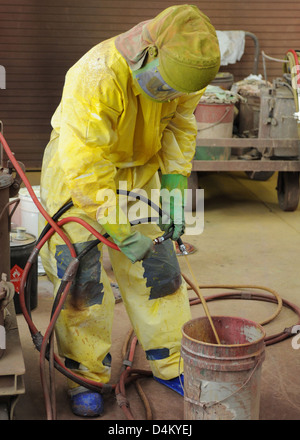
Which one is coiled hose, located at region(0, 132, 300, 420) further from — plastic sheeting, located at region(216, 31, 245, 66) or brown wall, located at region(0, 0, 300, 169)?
brown wall, located at region(0, 0, 300, 169)

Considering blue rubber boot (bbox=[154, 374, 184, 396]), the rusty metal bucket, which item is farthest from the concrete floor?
the rusty metal bucket

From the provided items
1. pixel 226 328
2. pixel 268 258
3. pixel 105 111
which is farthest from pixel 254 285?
pixel 105 111

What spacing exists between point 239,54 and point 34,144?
9.54 ft

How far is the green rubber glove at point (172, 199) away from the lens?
10.3ft

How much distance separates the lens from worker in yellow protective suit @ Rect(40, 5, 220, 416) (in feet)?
8.47

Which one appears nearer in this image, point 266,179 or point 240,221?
point 240,221

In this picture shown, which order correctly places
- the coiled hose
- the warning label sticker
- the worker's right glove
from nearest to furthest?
the worker's right glove
the coiled hose
the warning label sticker

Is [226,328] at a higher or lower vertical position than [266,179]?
higher

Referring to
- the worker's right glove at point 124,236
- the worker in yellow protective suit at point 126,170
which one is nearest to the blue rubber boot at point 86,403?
the worker in yellow protective suit at point 126,170

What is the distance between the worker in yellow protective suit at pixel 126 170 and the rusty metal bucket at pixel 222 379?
464 millimetres

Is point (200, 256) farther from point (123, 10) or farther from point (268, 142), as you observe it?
point (123, 10)

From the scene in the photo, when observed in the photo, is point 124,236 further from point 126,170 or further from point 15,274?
point 15,274

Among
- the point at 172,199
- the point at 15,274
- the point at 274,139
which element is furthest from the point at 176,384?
the point at 274,139

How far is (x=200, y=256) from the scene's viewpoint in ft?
17.4
